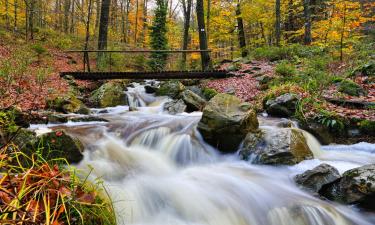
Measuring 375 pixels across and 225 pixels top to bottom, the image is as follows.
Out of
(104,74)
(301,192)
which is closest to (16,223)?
(301,192)

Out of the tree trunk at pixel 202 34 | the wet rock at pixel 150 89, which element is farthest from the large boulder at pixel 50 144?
the tree trunk at pixel 202 34

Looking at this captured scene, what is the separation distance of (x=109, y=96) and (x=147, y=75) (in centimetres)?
254

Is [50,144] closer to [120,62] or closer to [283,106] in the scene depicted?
[283,106]

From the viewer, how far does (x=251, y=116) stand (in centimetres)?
699

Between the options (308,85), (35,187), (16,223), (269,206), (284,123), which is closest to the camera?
(16,223)

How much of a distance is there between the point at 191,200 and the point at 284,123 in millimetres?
3827

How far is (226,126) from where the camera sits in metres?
6.72

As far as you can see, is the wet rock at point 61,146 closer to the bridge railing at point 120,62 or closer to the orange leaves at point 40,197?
the orange leaves at point 40,197

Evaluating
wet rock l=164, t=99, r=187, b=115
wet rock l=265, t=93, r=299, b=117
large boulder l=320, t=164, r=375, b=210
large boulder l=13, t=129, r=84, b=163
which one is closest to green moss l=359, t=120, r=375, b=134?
wet rock l=265, t=93, r=299, b=117

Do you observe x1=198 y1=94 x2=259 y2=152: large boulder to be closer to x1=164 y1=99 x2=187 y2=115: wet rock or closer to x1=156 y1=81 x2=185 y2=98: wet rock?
x1=164 y1=99 x2=187 y2=115: wet rock

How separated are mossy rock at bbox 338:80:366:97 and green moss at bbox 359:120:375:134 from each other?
202 cm

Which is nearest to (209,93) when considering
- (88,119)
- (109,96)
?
(109,96)

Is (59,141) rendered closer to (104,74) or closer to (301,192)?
(301,192)

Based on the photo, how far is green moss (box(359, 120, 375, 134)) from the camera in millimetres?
7082
